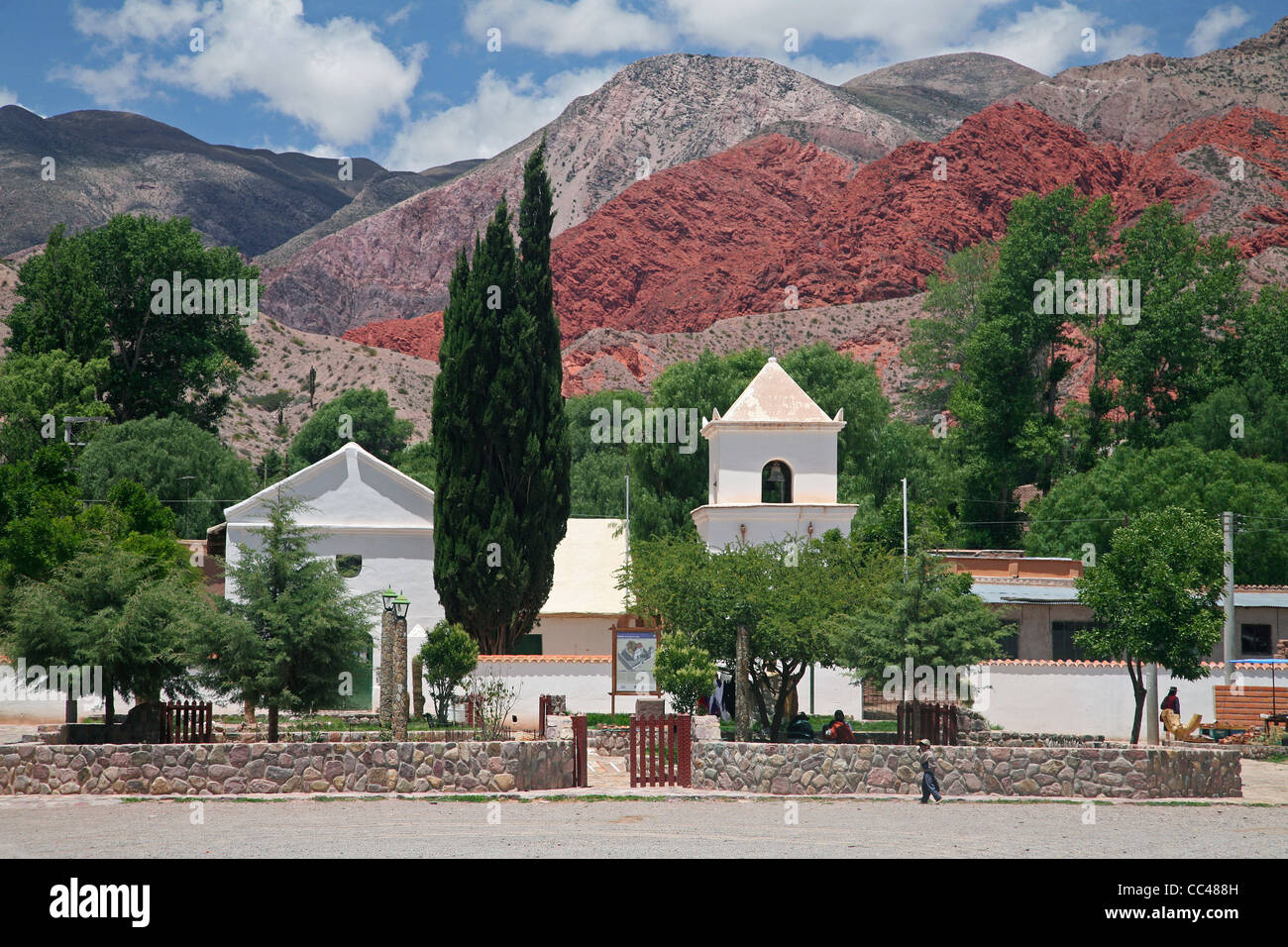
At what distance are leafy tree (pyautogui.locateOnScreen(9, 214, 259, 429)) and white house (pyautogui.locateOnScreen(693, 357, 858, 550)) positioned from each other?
4016 centimetres

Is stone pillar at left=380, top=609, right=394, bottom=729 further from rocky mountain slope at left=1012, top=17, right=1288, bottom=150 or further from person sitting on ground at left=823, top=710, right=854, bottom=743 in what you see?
rocky mountain slope at left=1012, top=17, right=1288, bottom=150

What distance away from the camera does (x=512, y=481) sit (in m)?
38.9

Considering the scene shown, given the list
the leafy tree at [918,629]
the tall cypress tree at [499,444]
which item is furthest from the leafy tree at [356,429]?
the leafy tree at [918,629]

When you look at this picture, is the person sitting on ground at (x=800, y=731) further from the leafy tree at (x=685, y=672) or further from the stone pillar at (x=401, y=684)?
the stone pillar at (x=401, y=684)

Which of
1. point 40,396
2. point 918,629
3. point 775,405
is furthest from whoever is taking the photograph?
point 40,396

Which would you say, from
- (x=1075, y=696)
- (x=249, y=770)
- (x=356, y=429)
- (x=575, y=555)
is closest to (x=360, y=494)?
(x=575, y=555)

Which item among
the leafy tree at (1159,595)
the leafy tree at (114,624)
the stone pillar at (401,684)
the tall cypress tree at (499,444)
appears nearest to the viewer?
the leafy tree at (114,624)

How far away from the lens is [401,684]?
2348cm

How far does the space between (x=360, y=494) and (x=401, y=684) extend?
18.3 m

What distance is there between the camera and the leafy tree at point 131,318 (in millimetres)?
67750

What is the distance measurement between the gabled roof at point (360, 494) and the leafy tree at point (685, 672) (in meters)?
13.7

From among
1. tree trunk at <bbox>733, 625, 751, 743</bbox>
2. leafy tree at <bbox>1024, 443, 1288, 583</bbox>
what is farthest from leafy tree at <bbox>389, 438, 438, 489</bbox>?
tree trunk at <bbox>733, 625, 751, 743</bbox>

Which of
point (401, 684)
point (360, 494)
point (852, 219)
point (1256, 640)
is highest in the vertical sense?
point (852, 219)

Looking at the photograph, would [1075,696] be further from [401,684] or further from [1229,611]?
[401,684]
